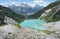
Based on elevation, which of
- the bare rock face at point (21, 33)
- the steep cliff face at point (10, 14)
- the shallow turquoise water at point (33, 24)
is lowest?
the bare rock face at point (21, 33)

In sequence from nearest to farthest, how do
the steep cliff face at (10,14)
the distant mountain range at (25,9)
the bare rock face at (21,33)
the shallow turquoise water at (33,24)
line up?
the bare rock face at (21,33), the shallow turquoise water at (33,24), the steep cliff face at (10,14), the distant mountain range at (25,9)

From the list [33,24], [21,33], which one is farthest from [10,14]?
[21,33]

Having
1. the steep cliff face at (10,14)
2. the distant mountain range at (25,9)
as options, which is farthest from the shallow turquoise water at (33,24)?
the distant mountain range at (25,9)

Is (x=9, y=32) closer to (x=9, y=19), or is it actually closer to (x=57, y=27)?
(x=9, y=19)

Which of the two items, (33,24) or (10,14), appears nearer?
(33,24)

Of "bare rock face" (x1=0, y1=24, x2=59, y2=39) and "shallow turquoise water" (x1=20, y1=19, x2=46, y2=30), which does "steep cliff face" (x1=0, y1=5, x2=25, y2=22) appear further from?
"bare rock face" (x1=0, y1=24, x2=59, y2=39)

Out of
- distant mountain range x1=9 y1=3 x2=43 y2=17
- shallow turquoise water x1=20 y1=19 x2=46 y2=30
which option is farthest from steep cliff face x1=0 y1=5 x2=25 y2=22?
shallow turquoise water x1=20 y1=19 x2=46 y2=30

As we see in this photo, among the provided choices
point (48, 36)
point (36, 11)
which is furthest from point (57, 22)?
point (48, 36)

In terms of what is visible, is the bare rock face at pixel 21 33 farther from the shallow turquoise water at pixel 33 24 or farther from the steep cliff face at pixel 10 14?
the steep cliff face at pixel 10 14

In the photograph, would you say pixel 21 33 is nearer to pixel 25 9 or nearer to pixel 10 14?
pixel 10 14
